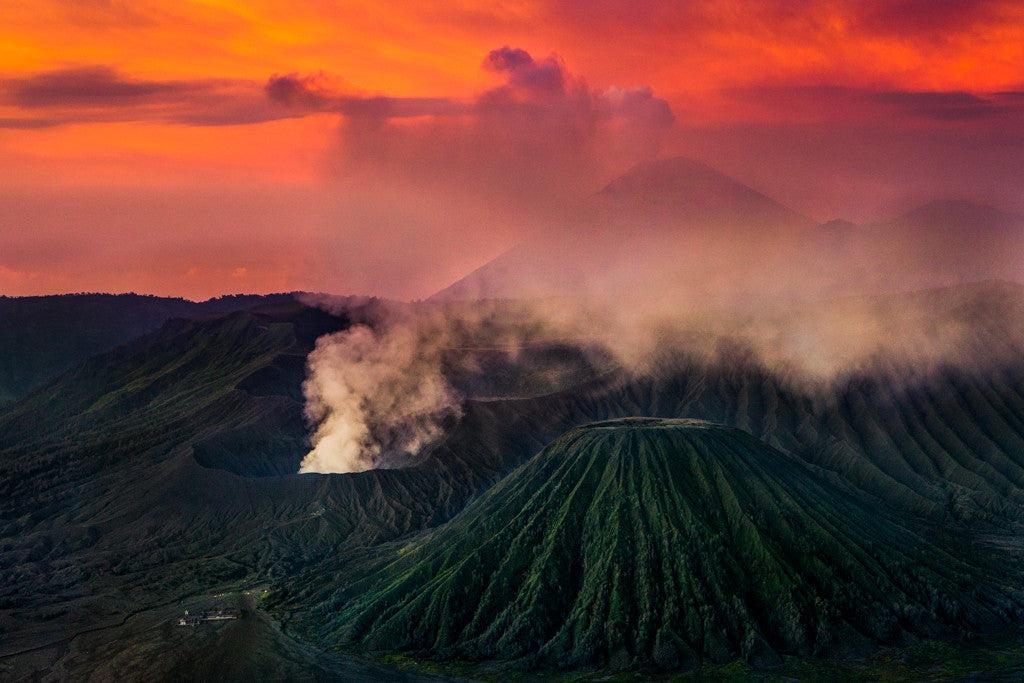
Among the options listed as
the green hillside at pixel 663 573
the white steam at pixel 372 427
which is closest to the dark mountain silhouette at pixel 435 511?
the green hillside at pixel 663 573

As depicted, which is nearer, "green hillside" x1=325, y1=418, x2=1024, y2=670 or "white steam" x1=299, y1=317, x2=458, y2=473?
"green hillside" x1=325, y1=418, x2=1024, y2=670

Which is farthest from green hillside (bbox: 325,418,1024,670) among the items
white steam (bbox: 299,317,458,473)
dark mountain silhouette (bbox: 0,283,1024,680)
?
white steam (bbox: 299,317,458,473)

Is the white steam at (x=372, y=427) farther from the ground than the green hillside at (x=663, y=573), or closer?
farther from the ground

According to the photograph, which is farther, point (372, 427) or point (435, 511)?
point (372, 427)

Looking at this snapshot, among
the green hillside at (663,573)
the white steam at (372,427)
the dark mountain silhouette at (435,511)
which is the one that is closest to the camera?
the green hillside at (663,573)

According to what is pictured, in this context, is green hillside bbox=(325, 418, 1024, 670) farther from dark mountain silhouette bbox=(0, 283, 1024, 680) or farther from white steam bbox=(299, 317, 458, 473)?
white steam bbox=(299, 317, 458, 473)

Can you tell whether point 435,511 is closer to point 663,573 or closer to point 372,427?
point 372,427

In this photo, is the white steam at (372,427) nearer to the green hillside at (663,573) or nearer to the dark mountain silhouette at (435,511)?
the dark mountain silhouette at (435,511)

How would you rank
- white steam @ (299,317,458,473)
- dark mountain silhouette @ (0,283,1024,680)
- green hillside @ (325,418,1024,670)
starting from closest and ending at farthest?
green hillside @ (325,418,1024,670)
dark mountain silhouette @ (0,283,1024,680)
white steam @ (299,317,458,473)

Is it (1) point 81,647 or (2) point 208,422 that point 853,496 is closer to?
(1) point 81,647

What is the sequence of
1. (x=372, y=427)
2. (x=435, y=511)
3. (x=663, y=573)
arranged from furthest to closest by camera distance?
(x=372, y=427), (x=435, y=511), (x=663, y=573)

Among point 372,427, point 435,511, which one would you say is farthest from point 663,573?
point 372,427

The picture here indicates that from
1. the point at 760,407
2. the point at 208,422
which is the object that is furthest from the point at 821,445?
the point at 208,422
